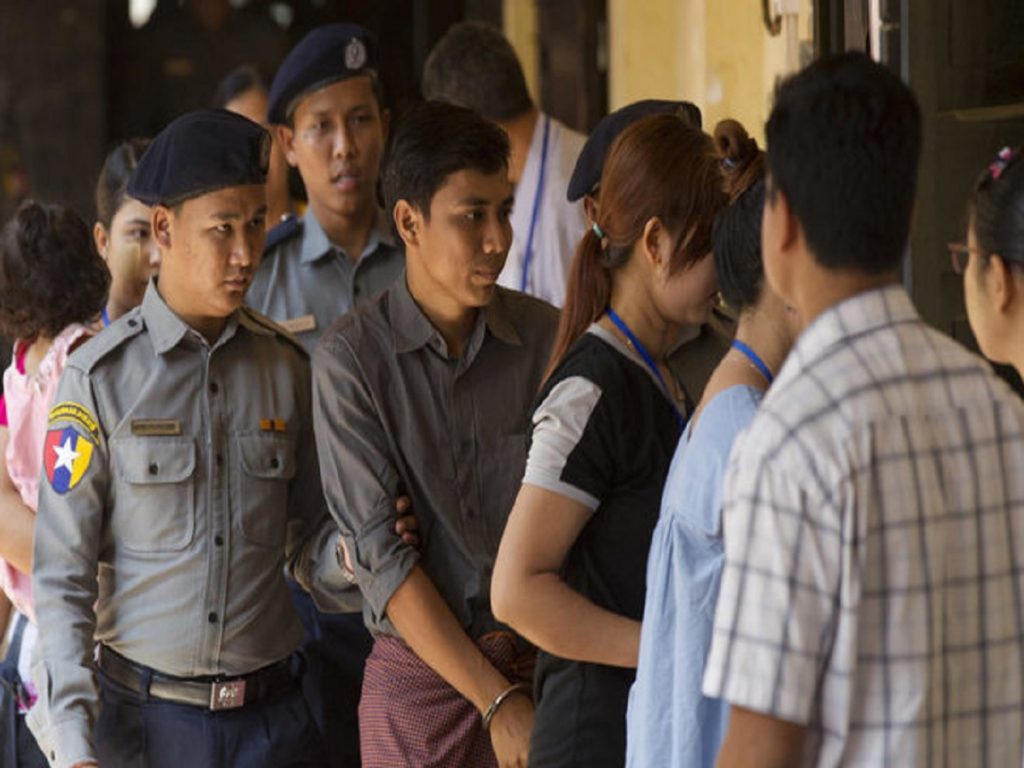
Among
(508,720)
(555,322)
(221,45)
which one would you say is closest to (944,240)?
(555,322)

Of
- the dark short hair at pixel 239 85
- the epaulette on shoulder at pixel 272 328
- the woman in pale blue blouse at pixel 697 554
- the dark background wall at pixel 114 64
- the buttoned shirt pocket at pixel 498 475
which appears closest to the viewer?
the woman in pale blue blouse at pixel 697 554

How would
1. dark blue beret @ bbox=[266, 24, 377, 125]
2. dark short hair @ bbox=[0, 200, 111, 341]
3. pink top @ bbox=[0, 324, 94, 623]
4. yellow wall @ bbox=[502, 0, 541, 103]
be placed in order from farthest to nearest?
yellow wall @ bbox=[502, 0, 541, 103] < dark blue beret @ bbox=[266, 24, 377, 125] < dark short hair @ bbox=[0, 200, 111, 341] < pink top @ bbox=[0, 324, 94, 623]

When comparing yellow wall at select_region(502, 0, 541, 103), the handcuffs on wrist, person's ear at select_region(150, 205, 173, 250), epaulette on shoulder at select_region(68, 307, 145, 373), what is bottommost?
the handcuffs on wrist

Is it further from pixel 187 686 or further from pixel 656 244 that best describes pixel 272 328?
pixel 656 244

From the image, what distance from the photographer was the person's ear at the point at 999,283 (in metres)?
2.29

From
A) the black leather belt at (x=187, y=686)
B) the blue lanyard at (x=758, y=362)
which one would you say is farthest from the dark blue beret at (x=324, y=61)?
the blue lanyard at (x=758, y=362)

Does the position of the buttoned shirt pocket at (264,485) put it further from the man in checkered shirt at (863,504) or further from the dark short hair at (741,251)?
the man in checkered shirt at (863,504)

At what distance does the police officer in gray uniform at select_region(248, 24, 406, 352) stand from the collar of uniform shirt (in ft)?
2.64

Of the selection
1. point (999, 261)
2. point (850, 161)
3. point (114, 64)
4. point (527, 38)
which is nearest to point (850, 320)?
point (850, 161)

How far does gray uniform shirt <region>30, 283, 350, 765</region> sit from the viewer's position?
9.73 feet

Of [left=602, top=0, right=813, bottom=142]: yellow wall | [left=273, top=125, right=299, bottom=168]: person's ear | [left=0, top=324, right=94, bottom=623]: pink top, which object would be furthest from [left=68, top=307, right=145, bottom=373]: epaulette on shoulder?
[left=602, top=0, right=813, bottom=142]: yellow wall

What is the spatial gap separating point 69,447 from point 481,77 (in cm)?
212

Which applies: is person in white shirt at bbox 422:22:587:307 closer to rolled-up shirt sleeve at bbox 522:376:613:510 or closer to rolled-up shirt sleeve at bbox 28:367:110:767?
rolled-up shirt sleeve at bbox 28:367:110:767

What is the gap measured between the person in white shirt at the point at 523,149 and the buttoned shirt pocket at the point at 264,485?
1566 mm
